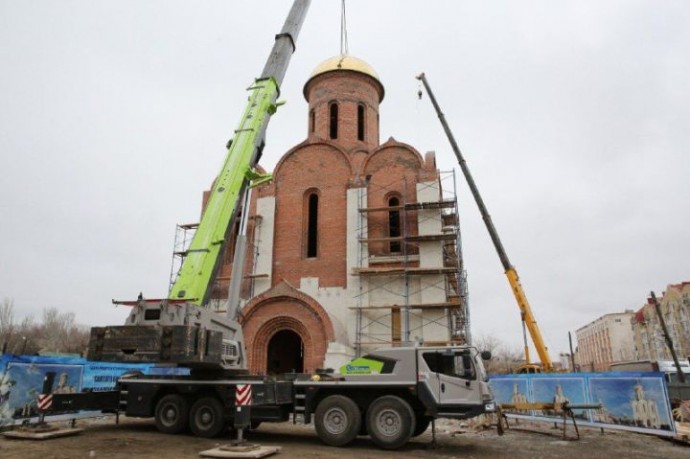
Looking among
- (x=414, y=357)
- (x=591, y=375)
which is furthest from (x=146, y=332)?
(x=591, y=375)

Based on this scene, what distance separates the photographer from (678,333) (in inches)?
2317

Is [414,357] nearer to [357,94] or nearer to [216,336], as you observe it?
[216,336]

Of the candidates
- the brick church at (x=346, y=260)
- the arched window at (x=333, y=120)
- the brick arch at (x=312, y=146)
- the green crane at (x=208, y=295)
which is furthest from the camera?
the arched window at (x=333, y=120)

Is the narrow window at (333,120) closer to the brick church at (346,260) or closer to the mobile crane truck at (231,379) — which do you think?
the brick church at (346,260)

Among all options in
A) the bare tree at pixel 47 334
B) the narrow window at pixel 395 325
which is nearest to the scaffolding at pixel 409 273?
the narrow window at pixel 395 325

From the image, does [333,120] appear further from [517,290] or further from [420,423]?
[420,423]

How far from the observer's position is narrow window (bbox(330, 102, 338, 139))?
24.6 m

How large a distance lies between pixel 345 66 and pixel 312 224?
9085 millimetres

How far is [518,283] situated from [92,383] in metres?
15.4

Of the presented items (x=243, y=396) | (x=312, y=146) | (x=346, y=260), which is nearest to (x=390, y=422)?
(x=243, y=396)

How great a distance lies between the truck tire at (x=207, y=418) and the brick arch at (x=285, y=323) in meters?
6.51

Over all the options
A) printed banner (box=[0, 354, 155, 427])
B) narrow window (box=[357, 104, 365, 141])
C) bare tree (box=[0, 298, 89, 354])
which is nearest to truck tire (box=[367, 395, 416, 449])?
printed banner (box=[0, 354, 155, 427])

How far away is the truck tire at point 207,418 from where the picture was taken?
10492 millimetres

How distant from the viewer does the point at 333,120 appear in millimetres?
25000
